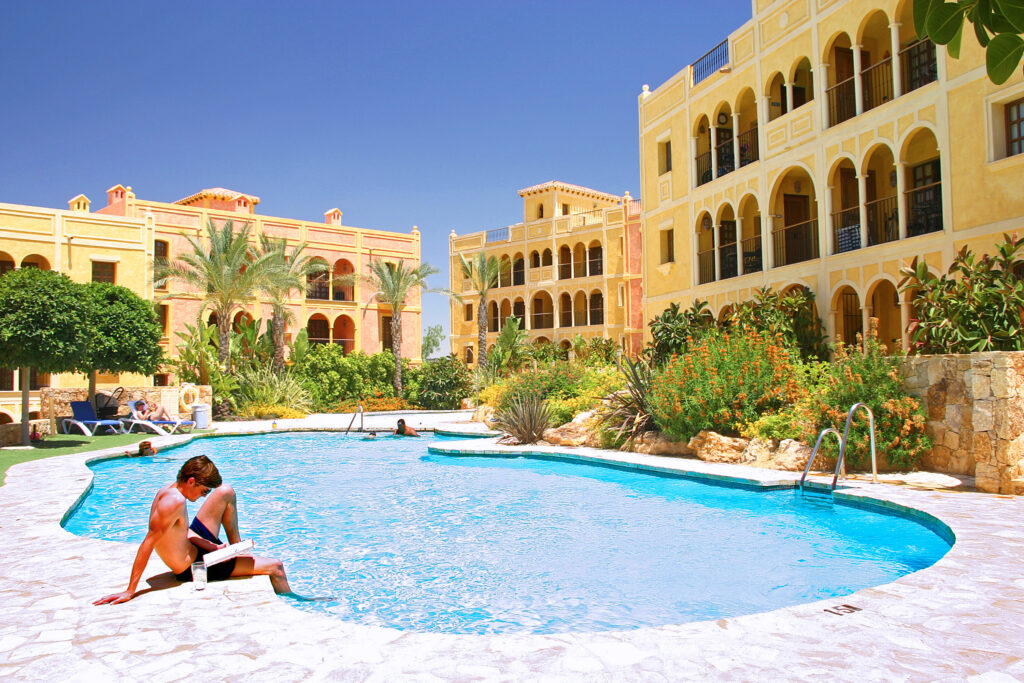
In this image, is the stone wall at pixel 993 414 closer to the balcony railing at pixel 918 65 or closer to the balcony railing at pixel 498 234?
the balcony railing at pixel 918 65

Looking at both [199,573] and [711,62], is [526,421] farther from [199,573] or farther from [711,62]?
[711,62]

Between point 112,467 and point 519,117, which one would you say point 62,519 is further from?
point 519,117

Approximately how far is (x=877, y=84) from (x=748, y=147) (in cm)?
440

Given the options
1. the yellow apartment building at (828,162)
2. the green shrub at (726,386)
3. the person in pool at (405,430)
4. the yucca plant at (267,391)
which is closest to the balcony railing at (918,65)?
the yellow apartment building at (828,162)

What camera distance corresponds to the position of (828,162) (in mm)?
17484

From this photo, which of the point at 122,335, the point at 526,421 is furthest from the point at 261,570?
the point at 122,335

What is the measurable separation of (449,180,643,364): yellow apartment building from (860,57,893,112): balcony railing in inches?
949

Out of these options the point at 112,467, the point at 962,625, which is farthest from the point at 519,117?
the point at 962,625

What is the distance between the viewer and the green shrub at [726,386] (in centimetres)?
1206

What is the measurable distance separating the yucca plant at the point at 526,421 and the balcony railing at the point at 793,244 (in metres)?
8.08

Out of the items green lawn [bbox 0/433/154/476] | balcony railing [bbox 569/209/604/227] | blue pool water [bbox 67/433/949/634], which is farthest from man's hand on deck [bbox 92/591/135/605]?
balcony railing [bbox 569/209/604/227]

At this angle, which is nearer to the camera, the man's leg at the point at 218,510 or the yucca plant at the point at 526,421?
the man's leg at the point at 218,510

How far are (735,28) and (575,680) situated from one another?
2118cm

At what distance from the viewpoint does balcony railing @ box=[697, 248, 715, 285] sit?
72.7 feet
